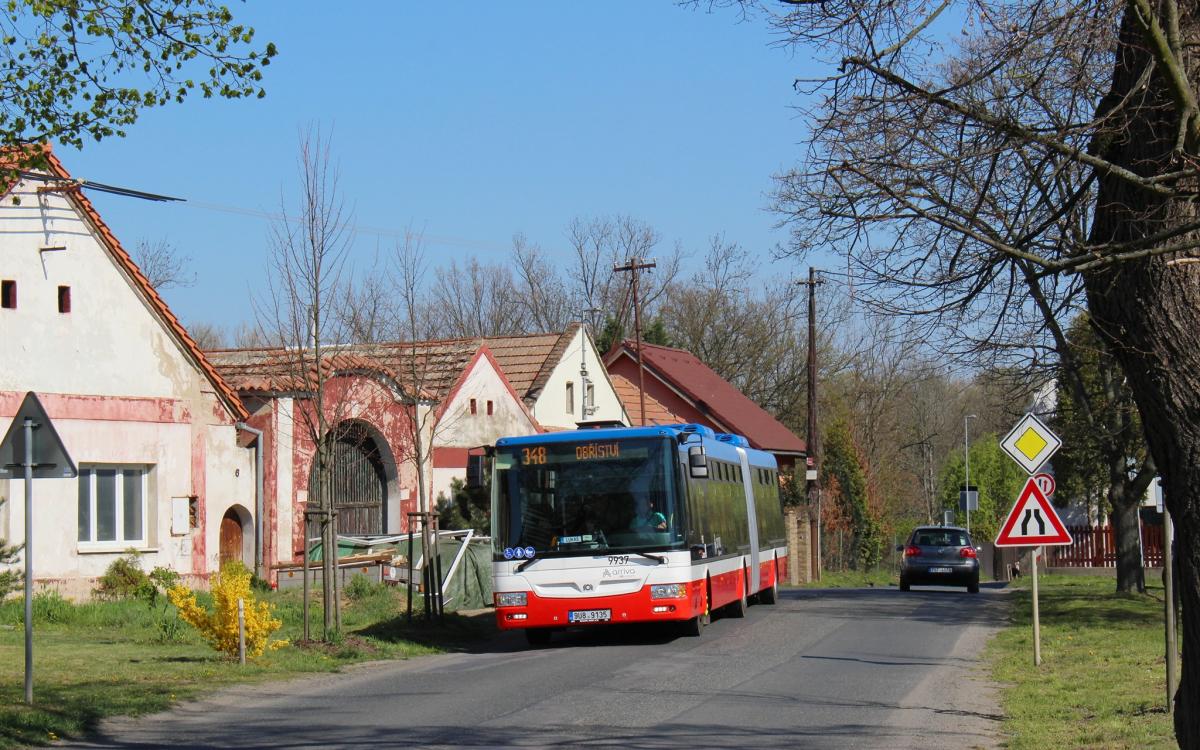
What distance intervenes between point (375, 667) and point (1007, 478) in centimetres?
6701

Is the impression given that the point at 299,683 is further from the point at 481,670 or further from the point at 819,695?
the point at 819,695

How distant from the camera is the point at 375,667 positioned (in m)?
16.6

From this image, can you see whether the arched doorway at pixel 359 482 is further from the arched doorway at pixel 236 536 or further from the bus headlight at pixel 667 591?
the bus headlight at pixel 667 591

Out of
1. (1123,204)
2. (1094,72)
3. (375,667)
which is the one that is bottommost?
(375,667)

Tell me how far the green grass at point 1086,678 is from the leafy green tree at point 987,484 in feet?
161

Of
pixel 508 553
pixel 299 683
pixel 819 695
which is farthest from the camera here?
pixel 508 553

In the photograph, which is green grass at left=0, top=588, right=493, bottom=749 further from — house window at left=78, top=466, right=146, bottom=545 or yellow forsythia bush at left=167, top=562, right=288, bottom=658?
house window at left=78, top=466, right=146, bottom=545

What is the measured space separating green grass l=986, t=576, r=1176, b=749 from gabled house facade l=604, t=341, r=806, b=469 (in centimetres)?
3087

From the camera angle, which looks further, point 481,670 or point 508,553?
point 508,553

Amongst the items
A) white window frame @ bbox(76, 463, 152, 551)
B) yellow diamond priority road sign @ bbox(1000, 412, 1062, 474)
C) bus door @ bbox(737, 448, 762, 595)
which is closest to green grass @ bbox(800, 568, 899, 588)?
bus door @ bbox(737, 448, 762, 595)

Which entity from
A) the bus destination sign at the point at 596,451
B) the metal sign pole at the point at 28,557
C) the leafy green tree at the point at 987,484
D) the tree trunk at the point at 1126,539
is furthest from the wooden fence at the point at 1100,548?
the metal sign pole at the point at 28,557

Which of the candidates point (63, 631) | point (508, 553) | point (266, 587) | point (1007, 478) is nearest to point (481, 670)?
point (508, 553)

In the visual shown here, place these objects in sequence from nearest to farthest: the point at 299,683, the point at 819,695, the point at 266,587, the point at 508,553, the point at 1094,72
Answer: the point at 1094,72
the point at 819,695
the point at 299,683
the point at 508,553
the point at 266,587

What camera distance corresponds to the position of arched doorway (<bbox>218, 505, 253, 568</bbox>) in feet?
96.2
